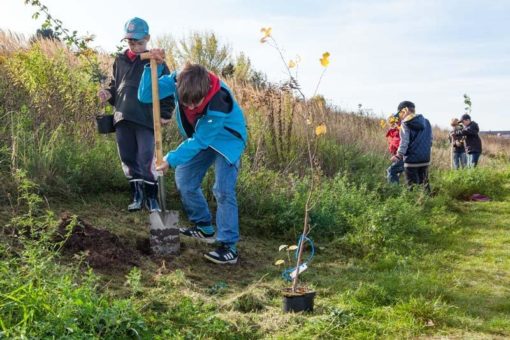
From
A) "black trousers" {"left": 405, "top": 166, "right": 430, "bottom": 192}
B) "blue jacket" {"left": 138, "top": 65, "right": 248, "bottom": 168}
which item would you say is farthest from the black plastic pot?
"black trousers" {"left": 405, "top": 166, "right": 430, "bottom": 192}

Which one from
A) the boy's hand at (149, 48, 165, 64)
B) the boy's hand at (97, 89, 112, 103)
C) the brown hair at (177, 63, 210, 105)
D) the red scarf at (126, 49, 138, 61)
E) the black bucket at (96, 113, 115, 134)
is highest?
the red scarf at (126, 49, 138, 61)

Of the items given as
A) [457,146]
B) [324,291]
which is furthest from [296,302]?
[457,146]

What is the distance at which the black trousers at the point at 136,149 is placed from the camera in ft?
19.2

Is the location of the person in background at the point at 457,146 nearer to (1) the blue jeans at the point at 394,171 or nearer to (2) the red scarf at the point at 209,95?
(1) the blue jeans at the point at 394,171

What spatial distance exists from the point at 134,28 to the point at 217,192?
1.87m

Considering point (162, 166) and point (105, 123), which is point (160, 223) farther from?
point (105, 123)

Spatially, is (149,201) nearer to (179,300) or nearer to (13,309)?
(179,300)

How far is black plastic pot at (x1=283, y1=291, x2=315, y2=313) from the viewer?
12.5 ft

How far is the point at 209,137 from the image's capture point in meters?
4.82

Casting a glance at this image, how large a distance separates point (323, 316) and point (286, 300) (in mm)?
268

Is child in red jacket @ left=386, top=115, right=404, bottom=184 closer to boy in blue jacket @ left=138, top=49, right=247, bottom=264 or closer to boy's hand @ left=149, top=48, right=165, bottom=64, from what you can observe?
boy in blue jacket @ left=138, top=49, right=247, bottom=264

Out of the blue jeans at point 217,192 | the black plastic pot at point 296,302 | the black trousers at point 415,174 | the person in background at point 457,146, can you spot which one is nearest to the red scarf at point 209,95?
the blue jeans at point 217,192

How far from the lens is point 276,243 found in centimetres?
608

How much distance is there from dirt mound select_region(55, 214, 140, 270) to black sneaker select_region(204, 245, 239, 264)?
2.09 feet
